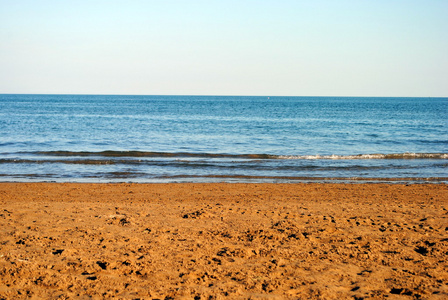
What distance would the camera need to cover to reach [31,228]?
7.32 metres

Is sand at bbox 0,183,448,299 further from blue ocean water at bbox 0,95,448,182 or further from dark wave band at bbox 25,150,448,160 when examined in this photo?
dark wave band at bbox 25,150,448,160

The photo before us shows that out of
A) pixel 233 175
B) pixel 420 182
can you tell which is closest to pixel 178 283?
pixel 233 175

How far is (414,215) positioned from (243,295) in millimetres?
5764

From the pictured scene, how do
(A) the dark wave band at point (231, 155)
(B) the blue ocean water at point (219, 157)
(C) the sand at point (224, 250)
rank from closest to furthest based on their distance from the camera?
(C) the sand at point (224, 250) → (B) the blue ocean water at point (219, 157) → (A) the dark wave band at point (231, 155)

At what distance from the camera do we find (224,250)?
20.7 ft

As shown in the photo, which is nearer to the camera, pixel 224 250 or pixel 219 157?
pixel 224 250

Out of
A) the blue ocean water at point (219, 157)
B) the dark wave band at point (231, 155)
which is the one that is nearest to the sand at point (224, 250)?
the blue ocean water at point (219, 157)

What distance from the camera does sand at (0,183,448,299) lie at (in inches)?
194

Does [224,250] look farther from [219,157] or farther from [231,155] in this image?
[231,155]

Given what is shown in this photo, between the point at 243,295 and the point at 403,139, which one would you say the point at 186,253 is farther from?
the point at 403,139

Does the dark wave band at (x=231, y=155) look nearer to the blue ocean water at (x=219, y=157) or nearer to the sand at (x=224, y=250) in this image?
the blue ocean water at (x=219, y=157)

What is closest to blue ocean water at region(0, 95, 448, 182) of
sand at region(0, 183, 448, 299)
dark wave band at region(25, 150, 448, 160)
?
dark wave band at region(25, 150, 448, 160)

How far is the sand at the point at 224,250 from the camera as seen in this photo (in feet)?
16.2

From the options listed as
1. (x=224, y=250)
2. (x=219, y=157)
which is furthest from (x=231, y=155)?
(x=224, y=250)
